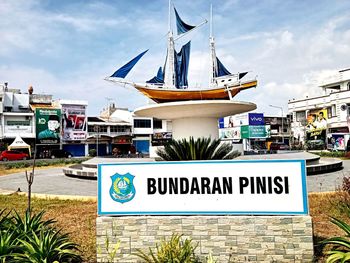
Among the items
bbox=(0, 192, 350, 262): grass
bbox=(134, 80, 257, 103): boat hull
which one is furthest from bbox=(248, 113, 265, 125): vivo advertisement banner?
bbox=(0, 192, 350, 262): grass

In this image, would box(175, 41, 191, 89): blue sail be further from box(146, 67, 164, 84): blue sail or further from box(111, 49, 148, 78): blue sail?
box(111, 49, 148, 78): blue sail

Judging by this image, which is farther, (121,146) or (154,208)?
(121,146)

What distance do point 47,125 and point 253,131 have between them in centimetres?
3876

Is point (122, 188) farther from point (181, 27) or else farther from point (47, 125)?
point (47, 125)

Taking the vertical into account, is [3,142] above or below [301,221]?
above

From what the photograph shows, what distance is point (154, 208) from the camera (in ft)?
20.4

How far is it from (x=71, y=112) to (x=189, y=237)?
174 ft

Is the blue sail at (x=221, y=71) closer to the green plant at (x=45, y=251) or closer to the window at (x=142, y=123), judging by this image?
the green plant at (x=45, y=251)

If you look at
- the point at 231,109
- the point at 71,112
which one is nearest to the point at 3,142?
the point at 71,112

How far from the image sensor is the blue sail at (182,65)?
29391 millimetres

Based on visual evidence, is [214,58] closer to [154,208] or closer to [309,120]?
[154,208]

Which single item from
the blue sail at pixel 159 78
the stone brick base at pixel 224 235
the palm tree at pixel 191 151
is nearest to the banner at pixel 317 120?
the blue sail at pixel 159 78

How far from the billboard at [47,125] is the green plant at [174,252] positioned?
49.2 meters

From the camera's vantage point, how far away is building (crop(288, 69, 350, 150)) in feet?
165
